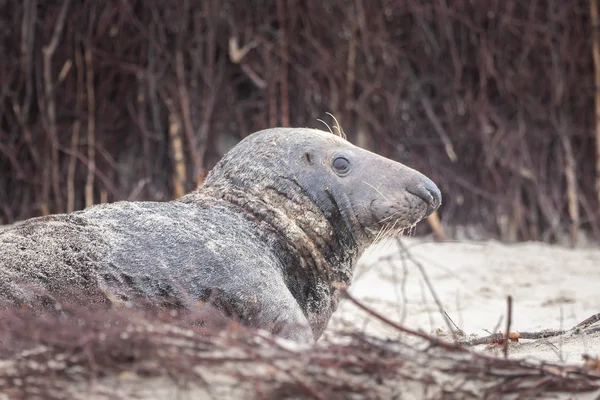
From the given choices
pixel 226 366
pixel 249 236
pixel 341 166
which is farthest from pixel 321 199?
pixel 226 366

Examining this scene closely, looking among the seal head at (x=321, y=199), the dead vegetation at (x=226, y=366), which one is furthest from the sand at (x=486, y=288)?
the dead vegetation at (x=226, y=366)

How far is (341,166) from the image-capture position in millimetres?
4320

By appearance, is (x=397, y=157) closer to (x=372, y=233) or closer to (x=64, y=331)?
(x=372, y=233)

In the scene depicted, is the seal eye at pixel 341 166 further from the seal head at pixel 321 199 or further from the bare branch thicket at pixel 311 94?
the bare branch thicket at pixel 311 94

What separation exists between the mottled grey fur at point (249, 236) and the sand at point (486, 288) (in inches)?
23.7

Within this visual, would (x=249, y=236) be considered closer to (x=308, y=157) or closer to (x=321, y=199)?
(x=321, y=199)

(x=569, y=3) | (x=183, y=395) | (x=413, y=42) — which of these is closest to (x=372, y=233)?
(x=183, y=395)

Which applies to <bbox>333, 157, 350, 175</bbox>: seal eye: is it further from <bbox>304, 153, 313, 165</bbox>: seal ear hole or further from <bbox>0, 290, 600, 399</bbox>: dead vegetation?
<bbox>0, 290, 600, 399</bbox>: dead vegetation

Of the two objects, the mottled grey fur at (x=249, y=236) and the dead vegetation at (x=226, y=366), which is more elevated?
the mottled grey fur at (x=249, y=236)

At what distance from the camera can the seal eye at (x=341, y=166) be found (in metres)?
4.32

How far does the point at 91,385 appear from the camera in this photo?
2416 mm

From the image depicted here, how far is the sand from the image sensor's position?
18.2ft

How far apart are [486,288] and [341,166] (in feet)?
10.4

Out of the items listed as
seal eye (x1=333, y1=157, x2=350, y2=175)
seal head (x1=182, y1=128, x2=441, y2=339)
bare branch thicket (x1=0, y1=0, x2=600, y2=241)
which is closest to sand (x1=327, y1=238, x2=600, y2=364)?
seal head (x1=182, y1=128, x2=441, y2=339)
